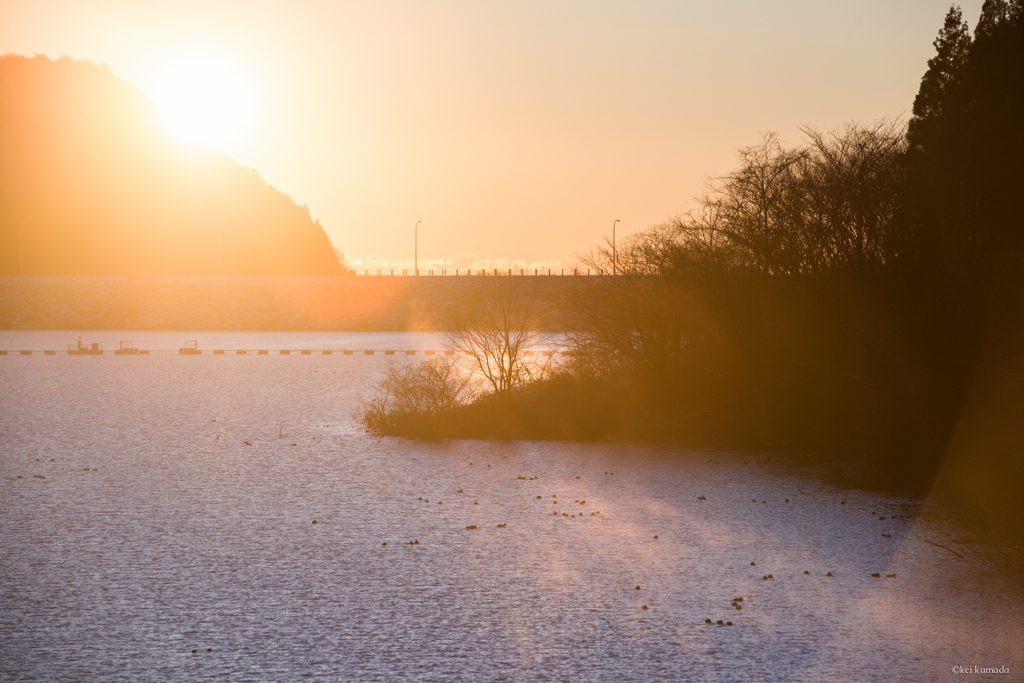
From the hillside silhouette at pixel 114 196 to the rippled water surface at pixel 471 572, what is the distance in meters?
154

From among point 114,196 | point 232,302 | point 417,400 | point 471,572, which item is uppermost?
point 114,196

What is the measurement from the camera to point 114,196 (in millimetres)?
175750

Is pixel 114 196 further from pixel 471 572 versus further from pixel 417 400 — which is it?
pixel 471 572

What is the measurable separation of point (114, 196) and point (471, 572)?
608 feet

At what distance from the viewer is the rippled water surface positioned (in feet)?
21.7

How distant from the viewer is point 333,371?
37969 mm

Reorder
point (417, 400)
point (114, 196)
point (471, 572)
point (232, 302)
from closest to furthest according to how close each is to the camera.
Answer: point (471, 572) → point (417, 400) → point (232, 302) → point (114, 196)

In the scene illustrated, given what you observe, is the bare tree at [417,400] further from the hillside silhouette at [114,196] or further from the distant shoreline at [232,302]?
the hillside silhouette at [114,196]

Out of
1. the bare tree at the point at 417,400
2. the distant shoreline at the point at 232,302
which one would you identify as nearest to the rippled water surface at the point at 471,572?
the bare tree at the point at 417,400

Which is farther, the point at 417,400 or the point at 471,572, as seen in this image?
the point at 417,400

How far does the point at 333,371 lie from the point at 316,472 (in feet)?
76.6

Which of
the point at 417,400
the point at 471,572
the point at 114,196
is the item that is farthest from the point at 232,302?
the point at 114,196

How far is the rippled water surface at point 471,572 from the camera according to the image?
21.7 feet

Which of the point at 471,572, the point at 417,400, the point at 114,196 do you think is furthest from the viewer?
the point at 114,196
